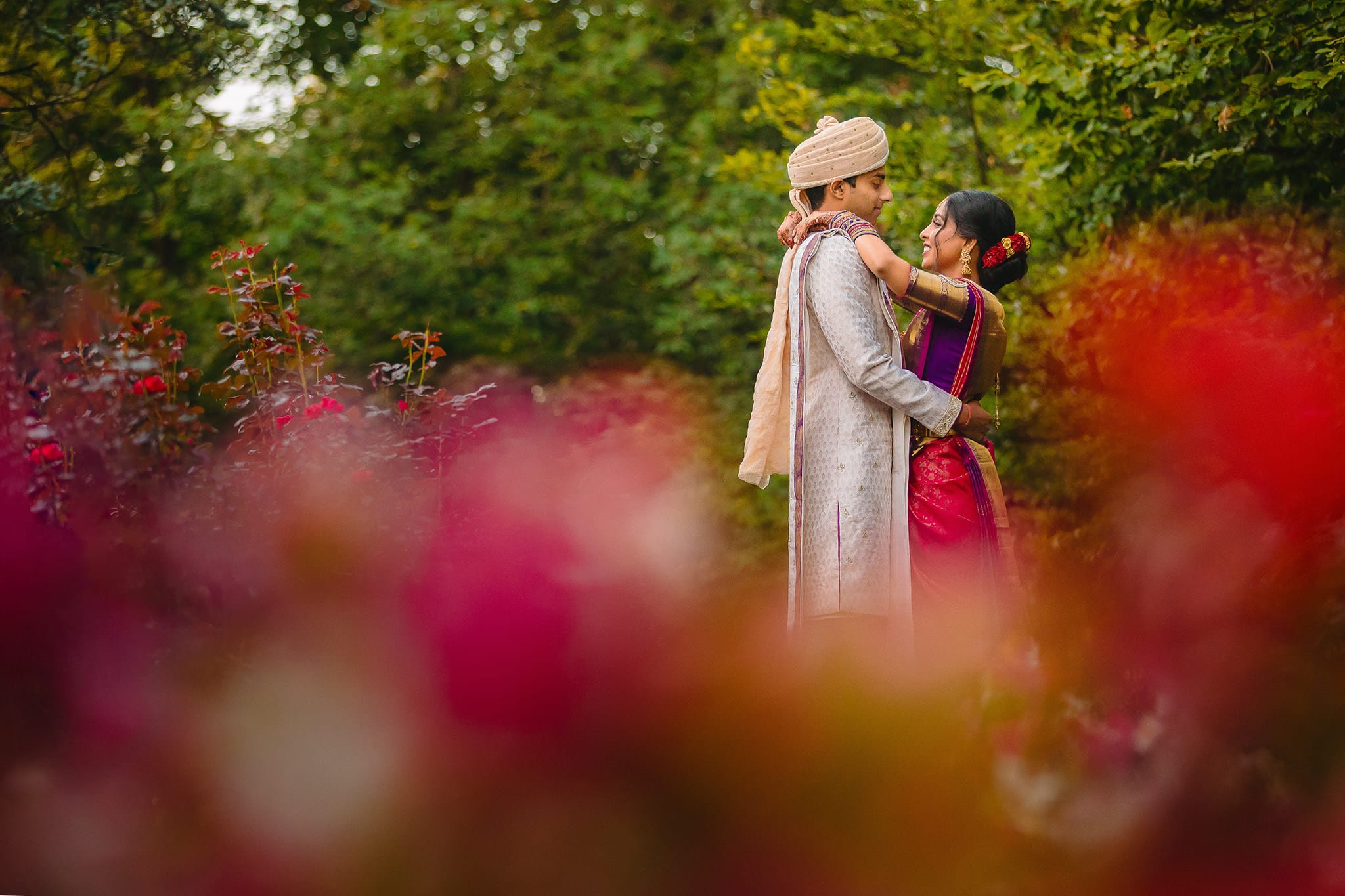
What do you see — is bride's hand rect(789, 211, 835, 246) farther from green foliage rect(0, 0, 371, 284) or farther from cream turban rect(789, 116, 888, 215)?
green foliage rect(0, 0, 371, 284)

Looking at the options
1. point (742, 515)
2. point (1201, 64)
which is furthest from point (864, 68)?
point (1201, 64)

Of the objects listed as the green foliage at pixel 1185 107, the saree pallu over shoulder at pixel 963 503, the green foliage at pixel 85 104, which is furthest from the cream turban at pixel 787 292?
the green foliage at pixel 85 104

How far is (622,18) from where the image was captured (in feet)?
42.2

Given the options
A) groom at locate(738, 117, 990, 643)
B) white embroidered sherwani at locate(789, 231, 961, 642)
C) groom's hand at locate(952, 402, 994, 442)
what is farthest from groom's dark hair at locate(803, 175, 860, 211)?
groom's hand at locate(952, 402, 994, 442)

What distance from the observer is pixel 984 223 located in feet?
12.1

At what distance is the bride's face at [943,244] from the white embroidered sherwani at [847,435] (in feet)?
0.79

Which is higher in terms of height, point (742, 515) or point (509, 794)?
point (509, 794)

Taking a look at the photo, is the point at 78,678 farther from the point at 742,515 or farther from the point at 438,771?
the point at 742,515

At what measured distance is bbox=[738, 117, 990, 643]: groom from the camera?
135 inches

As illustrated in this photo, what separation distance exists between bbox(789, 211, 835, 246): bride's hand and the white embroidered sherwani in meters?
0.07

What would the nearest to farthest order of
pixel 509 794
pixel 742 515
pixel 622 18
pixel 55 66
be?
pixel 509 794
pixel 55 66
pixel 742 515
pixel 622 18

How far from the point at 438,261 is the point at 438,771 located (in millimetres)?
8743

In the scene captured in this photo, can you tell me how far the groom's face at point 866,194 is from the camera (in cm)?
358

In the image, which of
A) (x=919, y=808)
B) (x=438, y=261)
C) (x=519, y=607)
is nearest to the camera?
(x=919, y=808)
